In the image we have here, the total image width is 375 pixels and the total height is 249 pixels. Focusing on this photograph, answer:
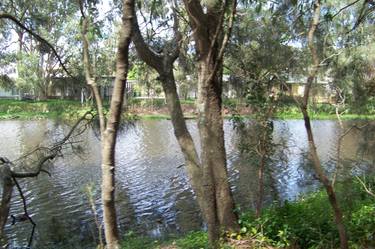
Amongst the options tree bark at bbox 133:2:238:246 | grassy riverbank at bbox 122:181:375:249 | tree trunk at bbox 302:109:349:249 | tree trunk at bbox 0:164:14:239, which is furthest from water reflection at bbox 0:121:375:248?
tree trunk at bbox 0:164:14:239

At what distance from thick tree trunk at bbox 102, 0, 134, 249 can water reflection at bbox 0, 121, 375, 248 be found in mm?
4752

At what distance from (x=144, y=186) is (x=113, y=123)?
34.4ft

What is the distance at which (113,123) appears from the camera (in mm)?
3309

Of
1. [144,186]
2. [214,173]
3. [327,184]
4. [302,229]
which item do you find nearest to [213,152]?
[214,173]

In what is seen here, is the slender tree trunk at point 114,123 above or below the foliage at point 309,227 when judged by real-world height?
above

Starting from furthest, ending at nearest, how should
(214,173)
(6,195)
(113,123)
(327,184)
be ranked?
(214,173) → (6,195) → (327,184) → (113,123)

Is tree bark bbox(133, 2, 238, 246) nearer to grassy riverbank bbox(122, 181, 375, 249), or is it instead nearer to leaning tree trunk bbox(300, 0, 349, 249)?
grassy riverbank bbox(122, 181, 375, 249)

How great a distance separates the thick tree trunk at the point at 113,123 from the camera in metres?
3.28

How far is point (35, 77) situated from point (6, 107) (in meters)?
3.29

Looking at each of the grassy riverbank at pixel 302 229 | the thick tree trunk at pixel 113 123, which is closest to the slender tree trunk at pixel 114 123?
the thick tree trunk at pixel 113 123

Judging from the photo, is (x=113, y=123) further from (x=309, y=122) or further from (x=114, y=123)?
(x=309, y=122)

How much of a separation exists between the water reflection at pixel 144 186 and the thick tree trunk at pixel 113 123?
15.6 feet

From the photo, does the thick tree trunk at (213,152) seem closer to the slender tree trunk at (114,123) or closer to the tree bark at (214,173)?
the tree bark at (214,173)

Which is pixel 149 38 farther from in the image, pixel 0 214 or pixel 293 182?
pixel 293 182
